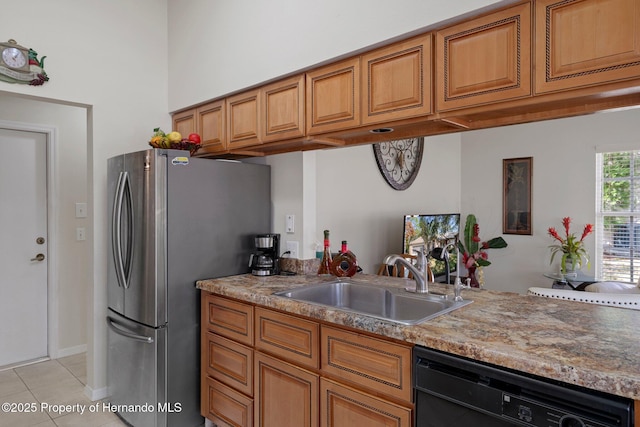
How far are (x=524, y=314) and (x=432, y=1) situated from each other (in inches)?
52.1

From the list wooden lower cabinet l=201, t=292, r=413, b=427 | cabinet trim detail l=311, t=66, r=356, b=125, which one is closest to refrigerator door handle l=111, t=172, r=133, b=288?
wooden lower cabinet l=201, t=292, r=413, b=427

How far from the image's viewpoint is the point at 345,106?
197cm

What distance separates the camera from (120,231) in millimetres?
2564

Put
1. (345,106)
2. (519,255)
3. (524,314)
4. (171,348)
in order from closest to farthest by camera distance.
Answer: (524,314) → (345,106) → (171,348) → (519,255)

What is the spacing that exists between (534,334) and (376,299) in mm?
954

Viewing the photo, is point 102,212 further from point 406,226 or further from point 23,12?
point 406,226

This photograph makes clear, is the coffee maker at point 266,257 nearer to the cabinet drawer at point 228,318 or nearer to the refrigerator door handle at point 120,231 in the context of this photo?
the cabinet drawer at point 228,318

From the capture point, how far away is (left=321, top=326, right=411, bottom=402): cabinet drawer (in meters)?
1.43

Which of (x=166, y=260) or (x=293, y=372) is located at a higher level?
(x=166, y=260)

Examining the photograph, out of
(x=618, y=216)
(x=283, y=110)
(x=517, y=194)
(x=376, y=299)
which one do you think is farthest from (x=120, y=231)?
(x=618, y=216)

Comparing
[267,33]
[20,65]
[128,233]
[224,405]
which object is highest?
[267,33]

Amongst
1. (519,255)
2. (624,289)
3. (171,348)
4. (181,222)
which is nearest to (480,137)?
(519,255)

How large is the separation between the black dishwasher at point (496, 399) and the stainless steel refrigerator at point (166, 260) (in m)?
1.53

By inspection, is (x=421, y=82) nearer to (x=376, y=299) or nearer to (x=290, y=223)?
(x=376, y=299)
